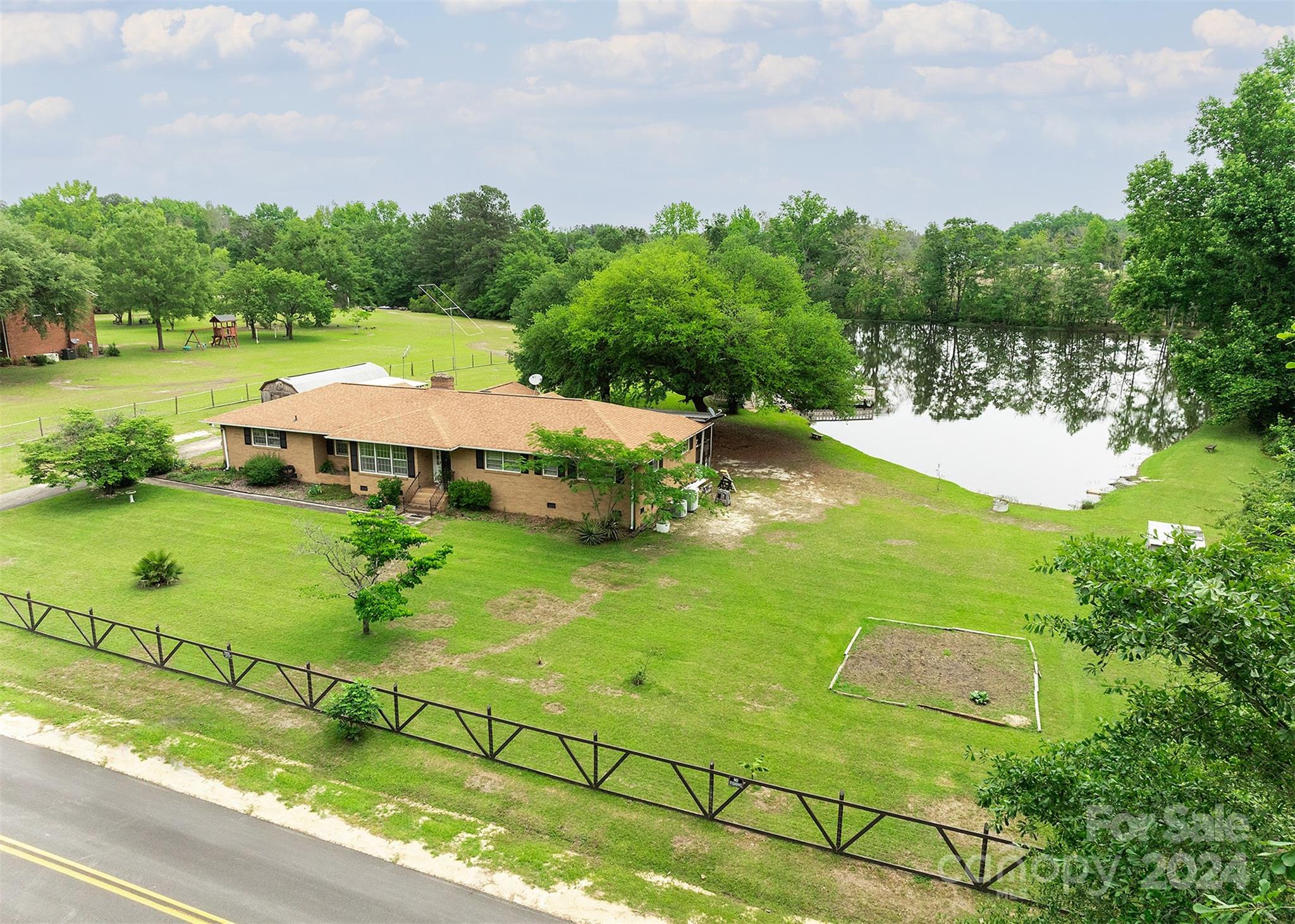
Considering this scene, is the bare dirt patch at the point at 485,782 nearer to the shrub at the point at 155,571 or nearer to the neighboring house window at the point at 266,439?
the shrub at the point at 155,571

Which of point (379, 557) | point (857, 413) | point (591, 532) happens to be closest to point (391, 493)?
point (591, 532)

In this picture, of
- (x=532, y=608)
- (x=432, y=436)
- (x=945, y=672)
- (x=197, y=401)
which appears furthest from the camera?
(x=197, y=401)

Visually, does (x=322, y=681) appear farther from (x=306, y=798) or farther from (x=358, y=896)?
(x=358, y=896)

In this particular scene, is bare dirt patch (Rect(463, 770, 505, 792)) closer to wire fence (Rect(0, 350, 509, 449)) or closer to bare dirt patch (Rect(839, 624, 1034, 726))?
bare dirt patch (Rect(839, 624, 1034, 726))

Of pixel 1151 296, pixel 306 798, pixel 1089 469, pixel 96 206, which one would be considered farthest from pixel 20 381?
pixel 96 206

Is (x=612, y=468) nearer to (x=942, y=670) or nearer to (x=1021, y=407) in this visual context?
(x=942, y=670)

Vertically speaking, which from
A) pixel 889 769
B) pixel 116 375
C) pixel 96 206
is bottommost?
pixel 889 769
